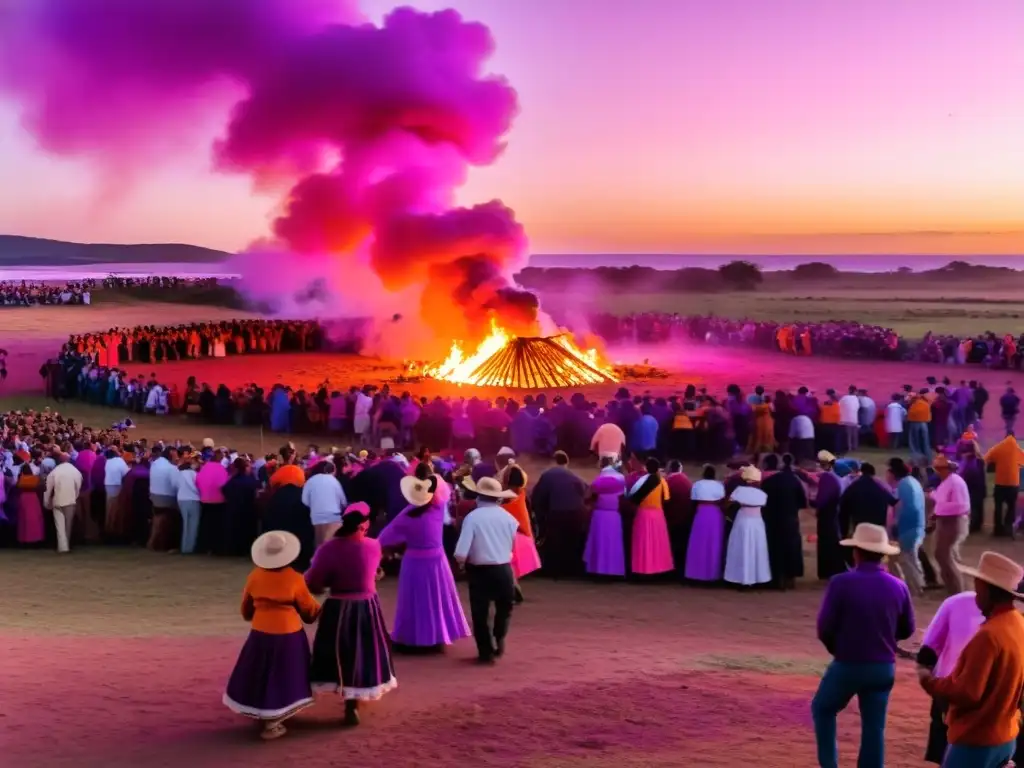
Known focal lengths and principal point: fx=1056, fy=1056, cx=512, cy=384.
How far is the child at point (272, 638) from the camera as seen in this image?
6.75 metres

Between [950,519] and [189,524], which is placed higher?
[950,519]

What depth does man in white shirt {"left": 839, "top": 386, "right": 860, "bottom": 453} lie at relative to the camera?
19795 mm

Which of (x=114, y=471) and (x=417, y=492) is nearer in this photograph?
(x=417, y=492)

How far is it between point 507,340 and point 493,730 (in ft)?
78.3

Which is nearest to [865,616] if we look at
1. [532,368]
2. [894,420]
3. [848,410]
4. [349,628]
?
[349,628]

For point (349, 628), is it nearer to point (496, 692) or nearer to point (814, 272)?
point (496, 692)

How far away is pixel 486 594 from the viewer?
8414mm

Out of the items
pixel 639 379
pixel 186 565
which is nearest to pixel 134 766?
pixel 186 565

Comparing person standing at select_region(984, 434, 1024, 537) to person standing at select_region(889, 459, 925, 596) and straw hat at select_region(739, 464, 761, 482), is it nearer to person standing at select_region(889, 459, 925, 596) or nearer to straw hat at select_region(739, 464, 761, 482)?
person standing at select_region(889, 459, 925, 596)

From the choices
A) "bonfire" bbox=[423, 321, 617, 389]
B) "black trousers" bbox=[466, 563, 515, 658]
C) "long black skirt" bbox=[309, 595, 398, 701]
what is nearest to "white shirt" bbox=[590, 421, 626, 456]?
"black trousers" bbox=[466, 563, 515, 658]

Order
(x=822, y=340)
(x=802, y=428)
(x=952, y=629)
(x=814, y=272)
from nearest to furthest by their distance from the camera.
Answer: (x=952, y=629), (x=802, y=428), (x=822, y=340), (x=814, y=272)

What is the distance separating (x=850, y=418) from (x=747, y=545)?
365 inches

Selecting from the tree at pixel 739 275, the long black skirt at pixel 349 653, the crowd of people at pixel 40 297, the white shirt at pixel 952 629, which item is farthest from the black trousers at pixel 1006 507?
the tree at pixel 739 275

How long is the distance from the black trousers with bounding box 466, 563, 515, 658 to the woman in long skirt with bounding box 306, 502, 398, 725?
1.30 m
